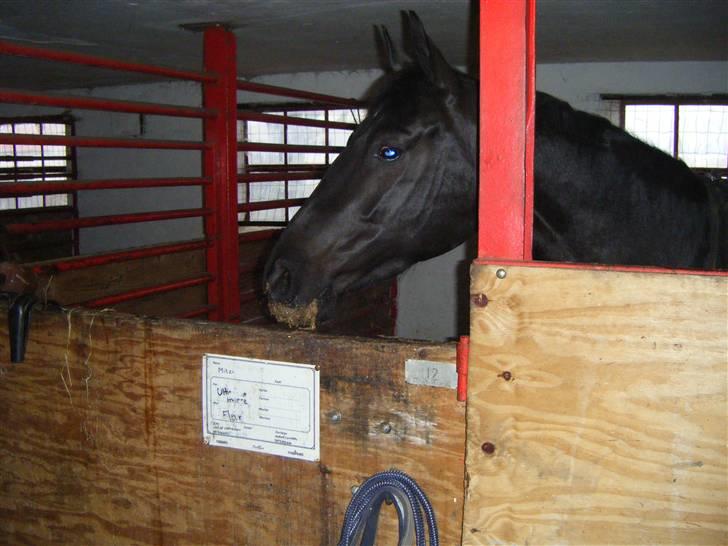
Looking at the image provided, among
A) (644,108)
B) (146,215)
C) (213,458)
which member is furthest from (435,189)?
(644,108)

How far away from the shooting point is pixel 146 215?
2535 mm

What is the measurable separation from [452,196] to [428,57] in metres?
0.36

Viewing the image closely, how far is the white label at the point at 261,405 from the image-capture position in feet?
4.06

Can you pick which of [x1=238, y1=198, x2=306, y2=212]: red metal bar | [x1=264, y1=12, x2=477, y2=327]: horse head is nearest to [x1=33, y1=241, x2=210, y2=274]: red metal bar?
[x1=238, y1=198, x2=306, y2=212]: red metal bar

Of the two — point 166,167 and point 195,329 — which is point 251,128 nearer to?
point 166,167

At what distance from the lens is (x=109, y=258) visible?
2.34m

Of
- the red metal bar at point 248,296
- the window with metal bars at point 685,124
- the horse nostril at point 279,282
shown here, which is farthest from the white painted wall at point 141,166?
the horse nostril at point 279,282

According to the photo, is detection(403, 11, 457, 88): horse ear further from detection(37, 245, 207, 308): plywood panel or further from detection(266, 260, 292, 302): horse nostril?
detection(37, 245, 207, 308): plywood panel

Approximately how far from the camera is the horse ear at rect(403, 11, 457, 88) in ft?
4.91

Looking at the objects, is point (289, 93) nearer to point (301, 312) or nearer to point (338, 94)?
point (338, 94)

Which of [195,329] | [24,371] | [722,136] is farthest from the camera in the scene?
[722,136]

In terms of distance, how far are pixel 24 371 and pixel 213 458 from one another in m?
0.54

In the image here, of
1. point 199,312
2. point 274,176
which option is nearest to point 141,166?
point 274,176

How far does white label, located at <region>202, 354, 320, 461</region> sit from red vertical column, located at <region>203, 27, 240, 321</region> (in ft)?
5.50
